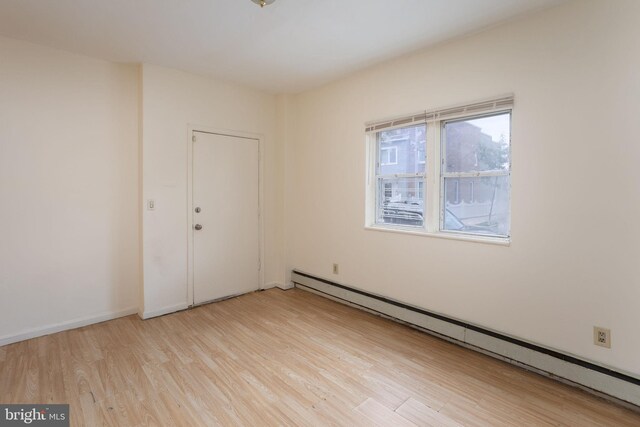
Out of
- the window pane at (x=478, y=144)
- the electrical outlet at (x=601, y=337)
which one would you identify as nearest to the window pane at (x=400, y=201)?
the window pane at (x=478, y=144)

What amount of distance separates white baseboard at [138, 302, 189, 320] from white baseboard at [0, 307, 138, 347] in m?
0.23

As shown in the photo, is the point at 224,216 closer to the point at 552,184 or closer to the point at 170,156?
the point at 170,156

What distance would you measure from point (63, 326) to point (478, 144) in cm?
414

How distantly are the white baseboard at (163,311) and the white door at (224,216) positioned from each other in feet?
0.48

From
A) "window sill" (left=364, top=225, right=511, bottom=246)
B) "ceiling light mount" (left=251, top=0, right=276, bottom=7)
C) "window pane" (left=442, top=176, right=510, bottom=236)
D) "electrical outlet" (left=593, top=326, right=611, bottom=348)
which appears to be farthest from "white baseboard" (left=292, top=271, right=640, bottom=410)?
"ceiling light mount" (left=251, top=0, right=276, bottom=7)

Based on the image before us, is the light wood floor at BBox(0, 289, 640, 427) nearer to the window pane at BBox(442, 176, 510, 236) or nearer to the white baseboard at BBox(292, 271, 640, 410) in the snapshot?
the white baseboard at BBox(292, 271, 640, 410)

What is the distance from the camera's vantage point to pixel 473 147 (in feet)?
9.02

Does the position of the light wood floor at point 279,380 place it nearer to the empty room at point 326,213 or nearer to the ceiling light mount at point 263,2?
the empty room at point 326,213

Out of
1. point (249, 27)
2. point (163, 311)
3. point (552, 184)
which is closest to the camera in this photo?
point (552, 184)

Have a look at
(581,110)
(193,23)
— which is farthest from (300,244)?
(581,110)

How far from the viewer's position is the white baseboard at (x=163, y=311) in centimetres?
333

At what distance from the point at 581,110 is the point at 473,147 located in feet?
2.50

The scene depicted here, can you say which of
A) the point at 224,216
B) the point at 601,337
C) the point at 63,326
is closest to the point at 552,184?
the point at 601,337

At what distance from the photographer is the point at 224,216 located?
393cm
